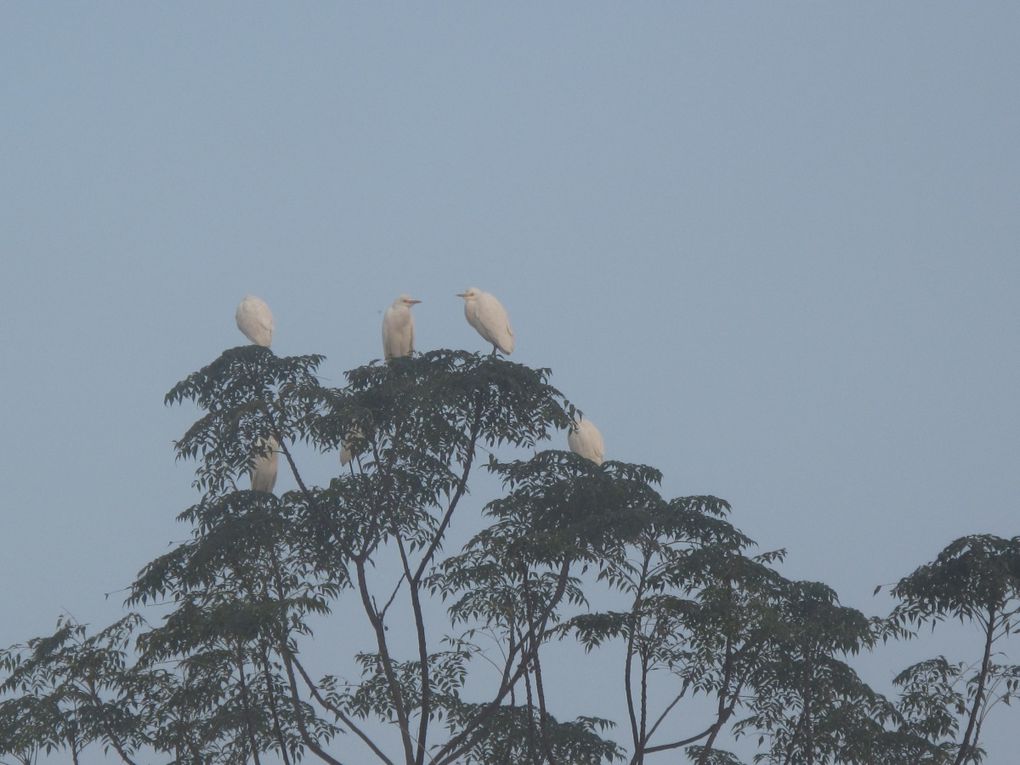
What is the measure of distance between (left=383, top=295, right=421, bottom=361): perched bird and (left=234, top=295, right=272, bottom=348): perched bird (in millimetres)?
1510

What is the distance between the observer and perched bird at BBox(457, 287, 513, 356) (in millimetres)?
18672

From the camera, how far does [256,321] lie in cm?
2014

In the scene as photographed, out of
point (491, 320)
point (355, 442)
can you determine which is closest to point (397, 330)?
point (491, 320)

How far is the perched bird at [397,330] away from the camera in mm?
19547

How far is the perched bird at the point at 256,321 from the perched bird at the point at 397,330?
1.51 m

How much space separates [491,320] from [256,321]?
126 inches

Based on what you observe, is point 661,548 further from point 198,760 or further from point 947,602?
point 198,760

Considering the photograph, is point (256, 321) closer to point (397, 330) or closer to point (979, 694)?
point (397, 330)

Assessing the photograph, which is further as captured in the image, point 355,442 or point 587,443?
point 587,443

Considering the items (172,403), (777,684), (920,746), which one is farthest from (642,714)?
(172,403)

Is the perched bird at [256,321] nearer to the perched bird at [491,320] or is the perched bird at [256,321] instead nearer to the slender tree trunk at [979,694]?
the perched bird at [491,320]

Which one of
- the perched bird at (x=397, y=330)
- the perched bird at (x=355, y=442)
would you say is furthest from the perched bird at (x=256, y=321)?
the perched bird at (x=355, y=442)

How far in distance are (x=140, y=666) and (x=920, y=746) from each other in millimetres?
7183

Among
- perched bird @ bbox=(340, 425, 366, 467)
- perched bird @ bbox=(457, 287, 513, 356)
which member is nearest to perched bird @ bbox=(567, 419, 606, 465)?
perched bird @ bbox=(457, 287, 513, 356)
